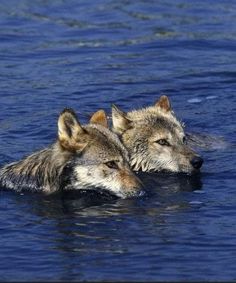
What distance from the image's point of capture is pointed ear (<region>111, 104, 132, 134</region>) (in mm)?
17312

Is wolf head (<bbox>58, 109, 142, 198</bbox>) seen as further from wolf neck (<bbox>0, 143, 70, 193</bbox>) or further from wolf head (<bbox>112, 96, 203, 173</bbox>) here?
wolf head (<bbox>112, 96, 203, 173</bbox>)

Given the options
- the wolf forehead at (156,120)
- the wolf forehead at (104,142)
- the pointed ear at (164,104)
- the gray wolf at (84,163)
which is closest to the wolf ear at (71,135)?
the gray wolf at (84,163)

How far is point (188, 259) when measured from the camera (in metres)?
12.7

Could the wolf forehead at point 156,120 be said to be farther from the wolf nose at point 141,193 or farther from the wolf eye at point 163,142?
the wolf nose at point 141,193

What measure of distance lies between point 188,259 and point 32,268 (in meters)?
1.88

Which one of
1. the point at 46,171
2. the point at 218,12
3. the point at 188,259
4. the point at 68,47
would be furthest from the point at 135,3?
the point at 188,259

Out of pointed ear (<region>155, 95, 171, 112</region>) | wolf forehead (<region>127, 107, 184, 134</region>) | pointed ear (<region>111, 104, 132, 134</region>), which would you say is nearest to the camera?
pointed ear (<region>111, 104, 132, 134</region>)

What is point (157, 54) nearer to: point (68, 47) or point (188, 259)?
point (68, 47)

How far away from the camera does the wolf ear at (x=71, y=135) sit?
15031 millimetres

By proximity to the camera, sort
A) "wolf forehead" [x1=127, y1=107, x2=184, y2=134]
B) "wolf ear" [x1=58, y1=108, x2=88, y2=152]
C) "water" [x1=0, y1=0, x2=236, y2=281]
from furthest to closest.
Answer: "wolf forehead" [x1=127, y1=107, x2=184, y2=134] → "wolf ear" [x1=58, y1=108, x2=88, y2=152] → "water" [x1=0, y1=0, x2=236, y2=281]

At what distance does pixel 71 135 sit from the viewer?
15148mm

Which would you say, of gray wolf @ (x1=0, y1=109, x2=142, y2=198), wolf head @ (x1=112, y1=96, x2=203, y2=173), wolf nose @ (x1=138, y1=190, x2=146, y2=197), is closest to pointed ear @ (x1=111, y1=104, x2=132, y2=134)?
wolf head @ (x1=112, y1=96, x2=203, y2=173)

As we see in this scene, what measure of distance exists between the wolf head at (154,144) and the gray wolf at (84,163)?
5.94 feet

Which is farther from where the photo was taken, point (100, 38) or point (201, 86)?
point (100, 38)
